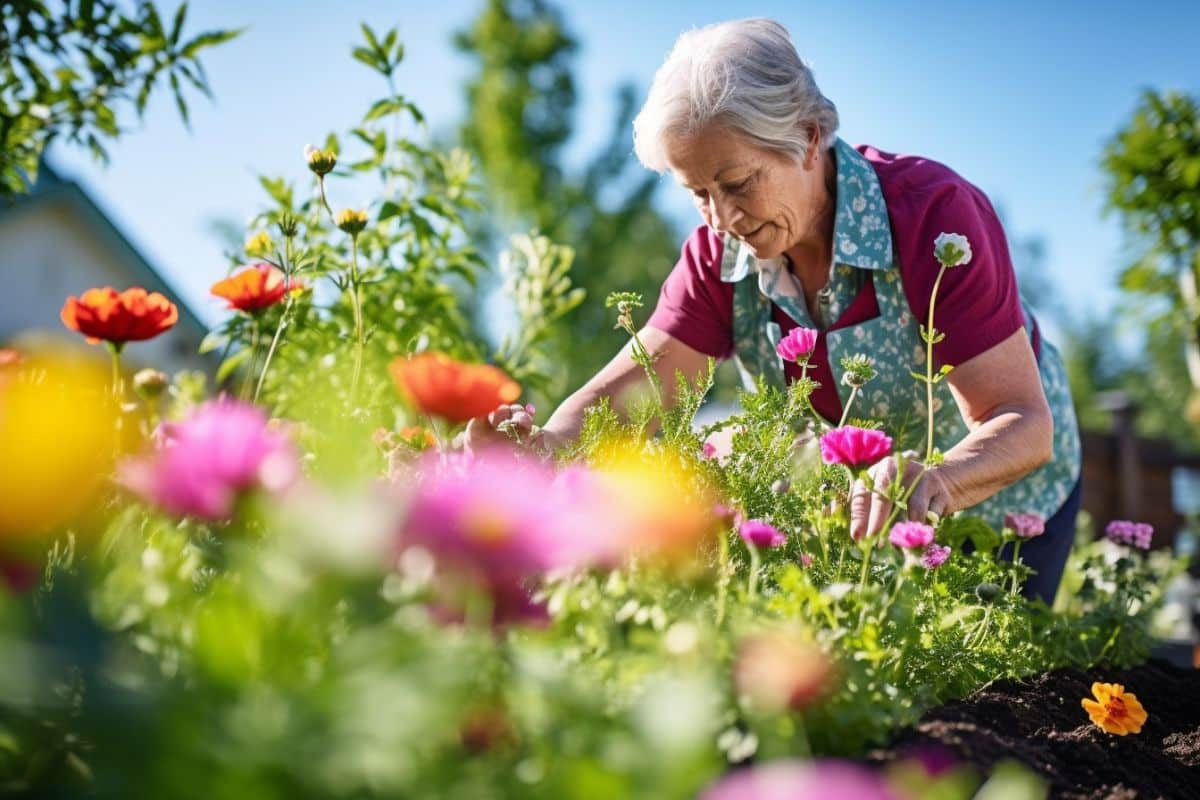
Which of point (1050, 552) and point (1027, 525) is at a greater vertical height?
point (1027, 525)

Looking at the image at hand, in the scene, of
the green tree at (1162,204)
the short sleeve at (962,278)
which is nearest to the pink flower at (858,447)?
the short sleeve at (962,278)

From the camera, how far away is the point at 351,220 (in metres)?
1.60

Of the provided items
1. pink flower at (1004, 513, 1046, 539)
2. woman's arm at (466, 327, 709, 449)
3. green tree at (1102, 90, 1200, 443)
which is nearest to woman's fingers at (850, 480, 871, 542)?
woman's arm at (466, 327, 709, 449)

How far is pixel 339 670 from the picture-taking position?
61cm

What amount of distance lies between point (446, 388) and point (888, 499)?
2.18ft

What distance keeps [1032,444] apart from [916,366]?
46cm

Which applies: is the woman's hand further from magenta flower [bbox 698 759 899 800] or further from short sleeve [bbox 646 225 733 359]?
short sleeve [bbox 646 225 733 359]

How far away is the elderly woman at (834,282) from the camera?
1844 mm

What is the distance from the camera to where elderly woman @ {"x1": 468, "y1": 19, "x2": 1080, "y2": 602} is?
1.84 meters

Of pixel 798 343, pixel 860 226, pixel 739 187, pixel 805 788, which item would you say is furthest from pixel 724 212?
pixel 805 788

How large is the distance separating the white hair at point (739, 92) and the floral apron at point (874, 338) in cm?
19

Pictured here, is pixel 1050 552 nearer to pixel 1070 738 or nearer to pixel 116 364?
pixel 1070 738

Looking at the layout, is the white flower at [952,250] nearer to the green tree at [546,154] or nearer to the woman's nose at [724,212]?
the woman's nose at [724,212]

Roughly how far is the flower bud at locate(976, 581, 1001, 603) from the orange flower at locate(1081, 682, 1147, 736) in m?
0.18
